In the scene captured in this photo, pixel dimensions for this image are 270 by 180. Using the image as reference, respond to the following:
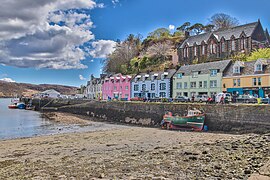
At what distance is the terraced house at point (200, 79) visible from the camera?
37.0 metres

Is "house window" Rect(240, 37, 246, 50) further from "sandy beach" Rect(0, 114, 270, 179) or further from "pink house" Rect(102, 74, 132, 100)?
"sandy beach" Rect(0, 114, 270, 179)

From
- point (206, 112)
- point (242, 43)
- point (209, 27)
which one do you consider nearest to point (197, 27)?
point (209, 27)

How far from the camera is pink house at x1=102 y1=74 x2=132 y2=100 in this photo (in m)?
52.6

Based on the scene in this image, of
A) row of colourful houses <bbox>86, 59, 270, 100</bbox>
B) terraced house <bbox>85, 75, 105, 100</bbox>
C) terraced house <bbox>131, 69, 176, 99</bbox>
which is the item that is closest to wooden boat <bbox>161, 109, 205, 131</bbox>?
row of colourful houses <bbox>86, 59, 270, 100</bbox>

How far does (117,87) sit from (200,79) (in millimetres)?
21695

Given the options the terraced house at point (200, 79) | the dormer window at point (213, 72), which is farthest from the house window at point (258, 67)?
the dormer window at point (213, 72)

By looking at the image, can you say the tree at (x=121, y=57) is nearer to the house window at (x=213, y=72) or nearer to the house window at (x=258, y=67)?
the house window at (x=213, y=72)

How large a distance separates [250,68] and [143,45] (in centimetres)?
5402

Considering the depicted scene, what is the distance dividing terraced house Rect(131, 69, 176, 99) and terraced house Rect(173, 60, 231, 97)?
1.62 m

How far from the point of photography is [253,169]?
338 inches

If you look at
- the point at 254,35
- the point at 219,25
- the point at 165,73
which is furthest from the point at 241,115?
the point at 219,25

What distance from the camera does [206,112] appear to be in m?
23.9

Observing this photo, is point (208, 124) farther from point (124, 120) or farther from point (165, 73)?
point (165, 73)

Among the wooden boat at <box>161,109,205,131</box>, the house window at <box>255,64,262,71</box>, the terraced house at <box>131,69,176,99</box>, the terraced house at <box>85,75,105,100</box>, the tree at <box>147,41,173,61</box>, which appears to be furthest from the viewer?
the tree at <box>147,41,173,61</box>
